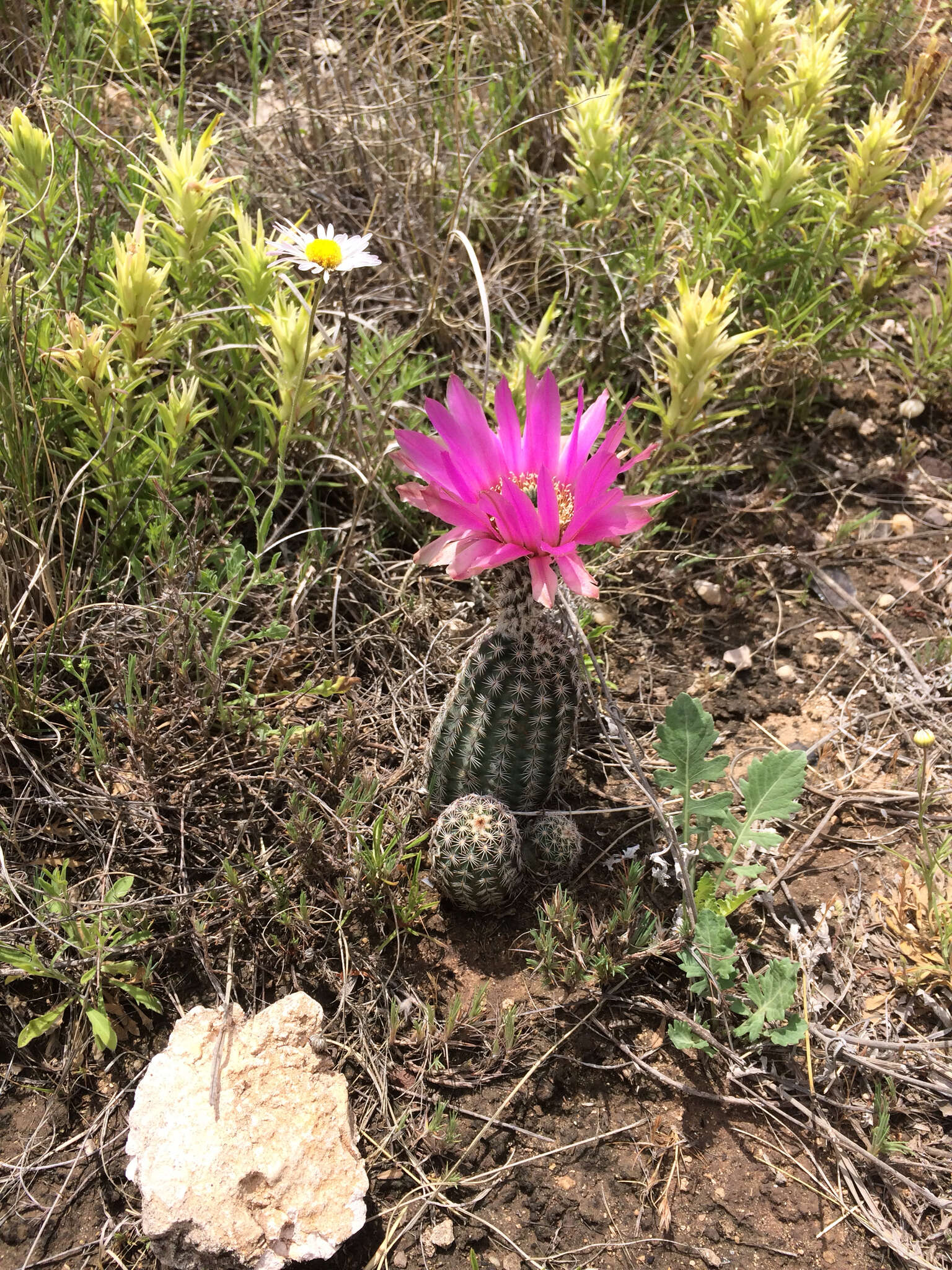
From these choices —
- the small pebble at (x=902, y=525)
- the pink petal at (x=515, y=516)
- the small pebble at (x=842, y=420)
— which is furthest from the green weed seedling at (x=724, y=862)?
the small pebble at (x=842, y=420)

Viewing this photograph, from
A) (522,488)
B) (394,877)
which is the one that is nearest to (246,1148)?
(394,877)

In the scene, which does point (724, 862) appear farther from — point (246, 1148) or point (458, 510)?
point (246, 1148)

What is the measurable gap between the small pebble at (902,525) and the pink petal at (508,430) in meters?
1.53

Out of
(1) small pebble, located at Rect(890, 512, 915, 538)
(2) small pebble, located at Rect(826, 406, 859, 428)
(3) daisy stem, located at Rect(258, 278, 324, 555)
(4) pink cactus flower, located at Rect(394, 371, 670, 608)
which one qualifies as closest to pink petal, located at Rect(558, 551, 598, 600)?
(4) pink cactus flower, located at Rect(394, 371, 670, 608)

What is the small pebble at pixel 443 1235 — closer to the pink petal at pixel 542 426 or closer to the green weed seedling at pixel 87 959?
the green weed seedling at pixel 87 959

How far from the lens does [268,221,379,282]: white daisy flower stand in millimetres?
2297

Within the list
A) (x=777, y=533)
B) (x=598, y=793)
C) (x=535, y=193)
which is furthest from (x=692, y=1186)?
(x=535, y=193)

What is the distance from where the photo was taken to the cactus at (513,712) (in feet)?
6.98

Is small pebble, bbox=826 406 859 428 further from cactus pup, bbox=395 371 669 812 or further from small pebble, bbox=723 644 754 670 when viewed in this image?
cactus pup, bbox=395 371 669 812

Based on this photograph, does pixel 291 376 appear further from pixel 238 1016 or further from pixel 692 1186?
pixel 692 1186

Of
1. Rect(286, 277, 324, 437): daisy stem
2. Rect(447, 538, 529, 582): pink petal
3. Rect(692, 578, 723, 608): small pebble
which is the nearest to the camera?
Rect(447, 538, 529, 582): pink petal

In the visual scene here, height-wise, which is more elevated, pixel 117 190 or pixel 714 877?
pixel 117 190

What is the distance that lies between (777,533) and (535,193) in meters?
1.35

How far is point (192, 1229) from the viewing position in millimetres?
1798
